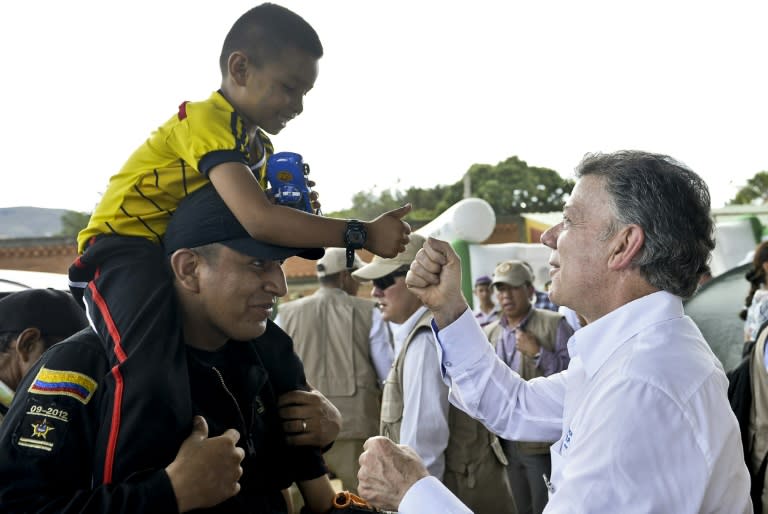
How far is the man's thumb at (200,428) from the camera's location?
1.56m

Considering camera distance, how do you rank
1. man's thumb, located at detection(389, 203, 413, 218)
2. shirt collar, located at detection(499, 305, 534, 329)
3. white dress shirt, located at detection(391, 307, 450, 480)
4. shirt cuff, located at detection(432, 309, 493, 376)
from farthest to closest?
shirt collar, located at detection(499, 305, 534, 329) → white dress shirt, located at detection(391, 307, 450, 480) → shirt cuff, located at detection(432, 309, 493, 376) → man's thumb, located at detection(389, 203, 413, 218)

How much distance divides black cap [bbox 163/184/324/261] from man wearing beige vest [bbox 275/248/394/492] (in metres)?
3.05

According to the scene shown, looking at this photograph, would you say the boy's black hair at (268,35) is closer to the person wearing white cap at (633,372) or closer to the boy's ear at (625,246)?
the person wearing white cap at (633,372)

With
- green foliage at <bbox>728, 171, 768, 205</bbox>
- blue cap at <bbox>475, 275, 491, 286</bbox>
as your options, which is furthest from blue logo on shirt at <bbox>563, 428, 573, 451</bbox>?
green foliage at <bbox>728, 171, 768, 205</bbox>

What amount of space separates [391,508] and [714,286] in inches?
247

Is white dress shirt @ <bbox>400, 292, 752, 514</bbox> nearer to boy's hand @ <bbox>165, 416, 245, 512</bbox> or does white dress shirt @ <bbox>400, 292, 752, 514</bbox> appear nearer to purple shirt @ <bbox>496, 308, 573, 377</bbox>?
boy's hand @ <bbox>165, 416, 245, 512</bbox>

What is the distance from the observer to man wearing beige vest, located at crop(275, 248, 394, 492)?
4.77 meters

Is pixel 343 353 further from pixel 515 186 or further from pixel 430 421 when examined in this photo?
pixel 515 186

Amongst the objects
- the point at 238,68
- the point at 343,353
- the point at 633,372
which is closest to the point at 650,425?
the point at 633,372

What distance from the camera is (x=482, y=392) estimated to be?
2430 mm

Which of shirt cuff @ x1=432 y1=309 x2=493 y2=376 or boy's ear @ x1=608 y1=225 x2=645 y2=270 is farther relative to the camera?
shirt cuff @ x1=432 y1=309 x2=493 y2=376

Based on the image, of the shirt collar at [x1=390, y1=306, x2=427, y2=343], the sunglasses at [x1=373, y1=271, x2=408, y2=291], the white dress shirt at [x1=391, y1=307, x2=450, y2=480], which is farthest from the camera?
the sunglasses at [x1=373, y1=271, x2=408, y2=291]

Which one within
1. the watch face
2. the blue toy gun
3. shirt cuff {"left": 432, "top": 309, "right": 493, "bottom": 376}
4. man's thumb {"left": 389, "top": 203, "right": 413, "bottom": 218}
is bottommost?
shirt cuff {"left": 432, "top": 309, "right": 493, "bottom": 376}

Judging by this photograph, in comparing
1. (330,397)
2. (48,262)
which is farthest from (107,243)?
(48,262)
